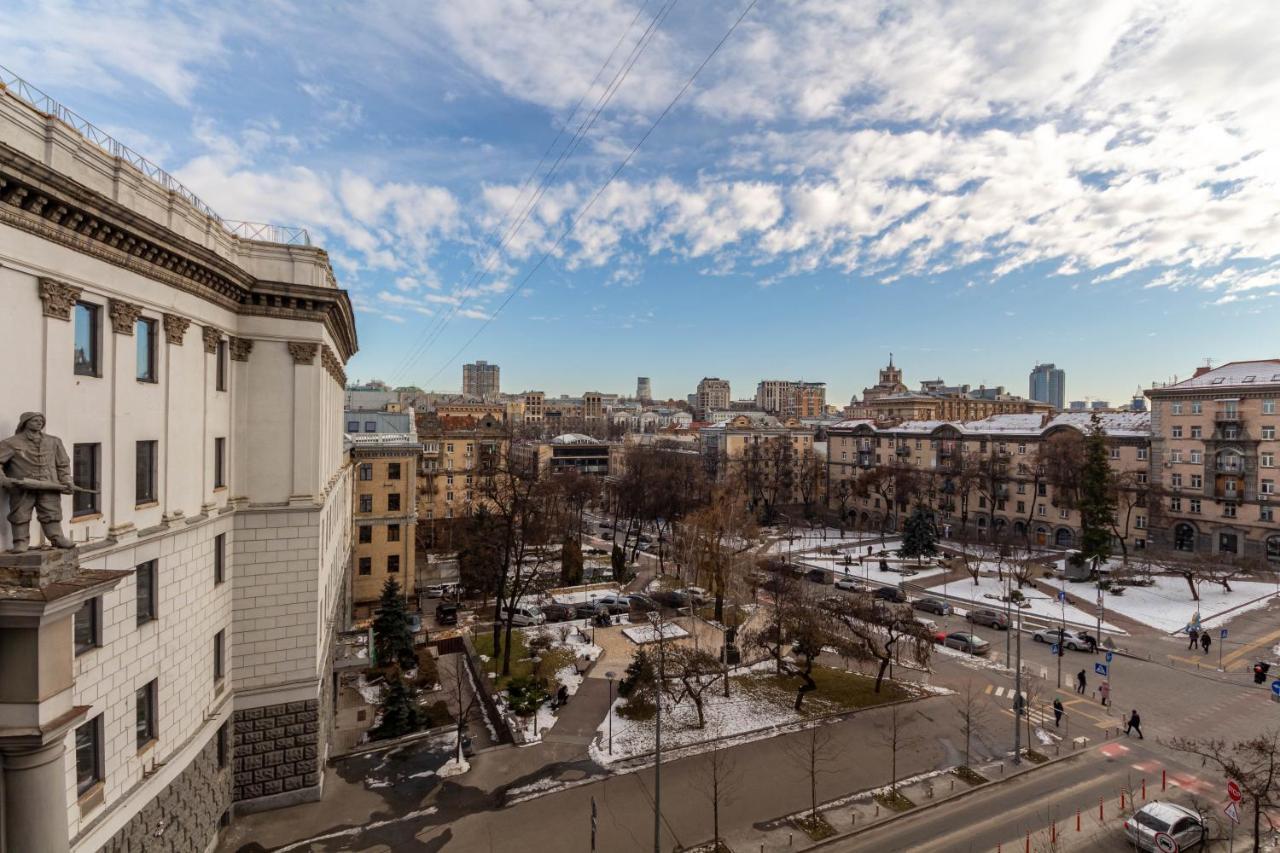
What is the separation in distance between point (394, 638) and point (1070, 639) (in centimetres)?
3765

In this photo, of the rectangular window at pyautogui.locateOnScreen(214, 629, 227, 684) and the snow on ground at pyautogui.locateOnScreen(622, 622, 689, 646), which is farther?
the snow on ground at pyautogui.locateOnScreen(622, 622, 689, 646)

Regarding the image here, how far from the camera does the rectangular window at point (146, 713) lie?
13577mm

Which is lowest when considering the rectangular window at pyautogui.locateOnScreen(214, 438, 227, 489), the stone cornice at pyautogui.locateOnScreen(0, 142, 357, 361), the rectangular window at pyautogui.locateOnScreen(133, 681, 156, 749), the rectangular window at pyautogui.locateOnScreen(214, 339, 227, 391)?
the rectangular window at pyautogui.locateOnScreen(133, 681, 156, 749)

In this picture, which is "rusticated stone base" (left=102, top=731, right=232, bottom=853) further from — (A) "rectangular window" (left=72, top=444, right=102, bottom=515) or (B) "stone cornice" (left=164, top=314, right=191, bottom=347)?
(B) "stone cornice" (left=164, top=314, right=191, bottom=347)

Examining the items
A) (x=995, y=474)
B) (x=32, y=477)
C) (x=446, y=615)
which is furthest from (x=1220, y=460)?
(x=32, y=477)

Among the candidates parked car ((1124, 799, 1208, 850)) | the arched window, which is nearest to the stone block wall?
parked car ((1124, 799, 1208, 850))

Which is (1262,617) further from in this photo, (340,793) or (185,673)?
(185,673)

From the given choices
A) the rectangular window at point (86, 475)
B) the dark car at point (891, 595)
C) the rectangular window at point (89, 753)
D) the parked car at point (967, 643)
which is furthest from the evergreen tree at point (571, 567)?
the rectangular window at point (86, 475)

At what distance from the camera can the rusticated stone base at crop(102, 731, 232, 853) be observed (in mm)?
13203

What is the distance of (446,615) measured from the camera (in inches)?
1569

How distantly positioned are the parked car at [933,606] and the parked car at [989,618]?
154cm

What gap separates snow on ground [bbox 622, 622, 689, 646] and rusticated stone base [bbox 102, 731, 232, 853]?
20.9 metres

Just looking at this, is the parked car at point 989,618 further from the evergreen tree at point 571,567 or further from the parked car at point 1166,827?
the evergreen tree at point 571,567

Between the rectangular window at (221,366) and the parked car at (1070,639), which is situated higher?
the rectangular window at (221,366)
